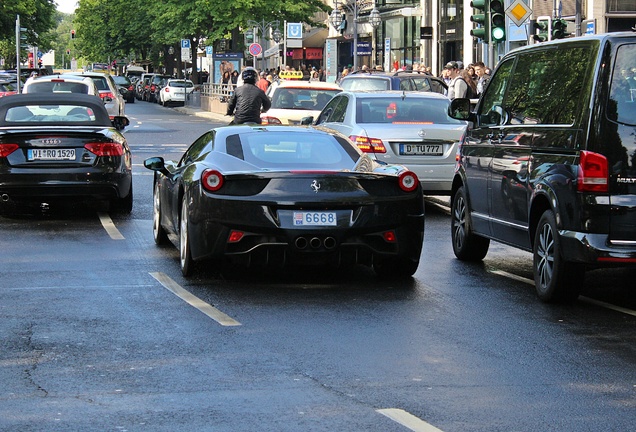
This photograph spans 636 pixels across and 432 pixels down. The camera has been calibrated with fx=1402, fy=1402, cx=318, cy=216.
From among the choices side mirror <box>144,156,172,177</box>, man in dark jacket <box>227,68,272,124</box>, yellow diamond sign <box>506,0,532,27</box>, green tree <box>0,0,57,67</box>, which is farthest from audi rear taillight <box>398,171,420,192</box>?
green tree <box>0,0,57,67</box>

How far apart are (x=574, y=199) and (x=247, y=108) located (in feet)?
38.1

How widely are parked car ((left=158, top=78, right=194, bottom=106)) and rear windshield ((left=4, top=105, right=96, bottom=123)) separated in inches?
2131

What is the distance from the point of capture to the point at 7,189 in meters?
15.5

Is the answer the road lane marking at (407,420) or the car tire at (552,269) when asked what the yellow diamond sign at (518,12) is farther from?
the road lane marking at (407,420)

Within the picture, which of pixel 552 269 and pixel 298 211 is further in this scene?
A: pixel 298 211

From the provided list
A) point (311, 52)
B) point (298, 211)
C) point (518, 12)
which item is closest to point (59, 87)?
point (518, 12)

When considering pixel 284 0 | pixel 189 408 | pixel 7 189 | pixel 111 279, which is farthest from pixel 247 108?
pixel 284 0

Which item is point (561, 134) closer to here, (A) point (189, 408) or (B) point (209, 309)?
(B) point (209, 309)

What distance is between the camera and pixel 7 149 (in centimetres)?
1554

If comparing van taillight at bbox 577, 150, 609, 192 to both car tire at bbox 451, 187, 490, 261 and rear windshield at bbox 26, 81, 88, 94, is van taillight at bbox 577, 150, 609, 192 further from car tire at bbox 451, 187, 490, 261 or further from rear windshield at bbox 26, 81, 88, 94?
rear windshield at bbox 26, 81, 88, 94

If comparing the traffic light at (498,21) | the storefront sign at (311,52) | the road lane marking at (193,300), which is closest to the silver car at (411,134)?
the road lane marking at (193,300)

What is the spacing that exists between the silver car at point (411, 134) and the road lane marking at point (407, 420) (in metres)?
10.4

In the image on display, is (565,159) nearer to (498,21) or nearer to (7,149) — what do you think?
(7,149)

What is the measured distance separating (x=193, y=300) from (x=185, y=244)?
1.20 meters
